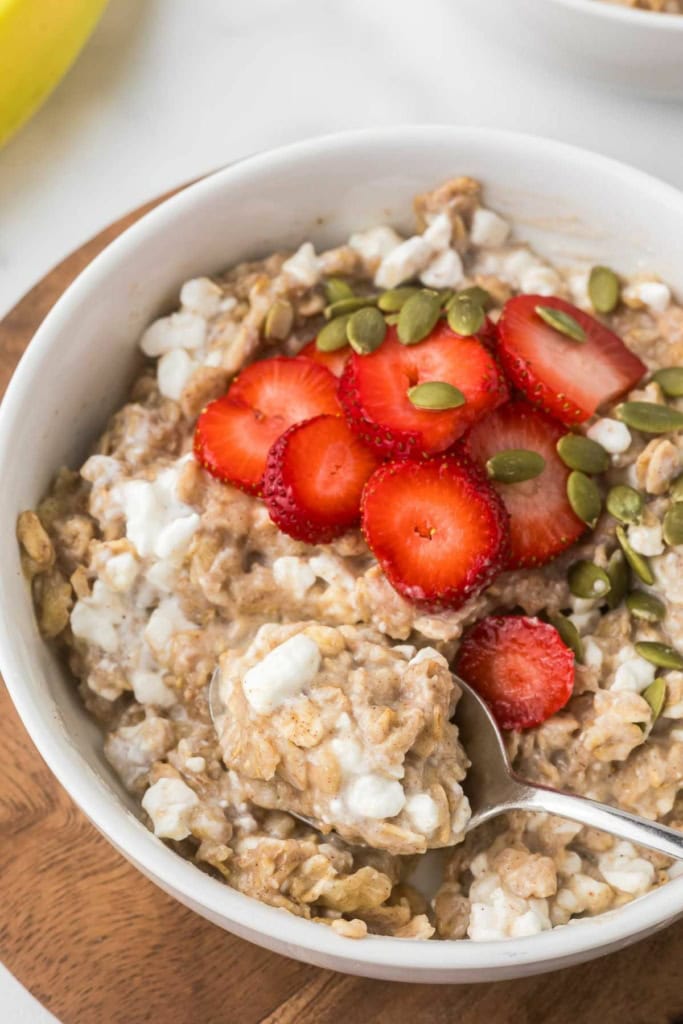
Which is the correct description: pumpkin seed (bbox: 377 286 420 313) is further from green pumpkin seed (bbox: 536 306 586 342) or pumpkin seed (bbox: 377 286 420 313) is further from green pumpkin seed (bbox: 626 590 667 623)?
green pumpkin seed (bbox: 626 590 667 623)

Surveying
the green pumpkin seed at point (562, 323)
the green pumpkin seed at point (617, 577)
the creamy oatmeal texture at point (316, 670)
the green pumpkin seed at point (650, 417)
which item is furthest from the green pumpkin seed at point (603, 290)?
the green pumpkin seed at point (617, 577)

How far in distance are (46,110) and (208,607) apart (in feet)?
4.96

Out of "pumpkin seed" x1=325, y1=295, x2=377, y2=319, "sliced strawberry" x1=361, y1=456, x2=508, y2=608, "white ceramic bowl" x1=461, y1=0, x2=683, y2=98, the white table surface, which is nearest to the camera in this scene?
"sliced strawberry" x1=361, y1=456, x2=508, y2=608

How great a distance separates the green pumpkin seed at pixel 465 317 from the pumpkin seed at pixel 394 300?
0.10 m

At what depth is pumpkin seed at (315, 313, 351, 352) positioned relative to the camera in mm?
2344

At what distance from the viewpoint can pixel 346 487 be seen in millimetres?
2193

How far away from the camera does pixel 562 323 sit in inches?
90.7

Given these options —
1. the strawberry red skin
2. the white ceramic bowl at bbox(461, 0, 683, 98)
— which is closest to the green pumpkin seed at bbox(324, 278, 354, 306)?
the strawberry red skin

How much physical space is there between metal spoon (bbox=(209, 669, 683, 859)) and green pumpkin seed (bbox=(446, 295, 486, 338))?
62cm

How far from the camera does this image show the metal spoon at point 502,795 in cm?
194

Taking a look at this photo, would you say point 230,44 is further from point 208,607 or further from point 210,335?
point 208,607

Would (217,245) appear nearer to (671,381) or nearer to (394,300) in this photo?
(394,300)

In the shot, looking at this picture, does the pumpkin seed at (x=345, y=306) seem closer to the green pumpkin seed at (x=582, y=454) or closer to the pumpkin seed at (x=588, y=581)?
the green pumpkin seed at (x=582, y=454)

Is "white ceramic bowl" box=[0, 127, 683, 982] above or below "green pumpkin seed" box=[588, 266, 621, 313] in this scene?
above
